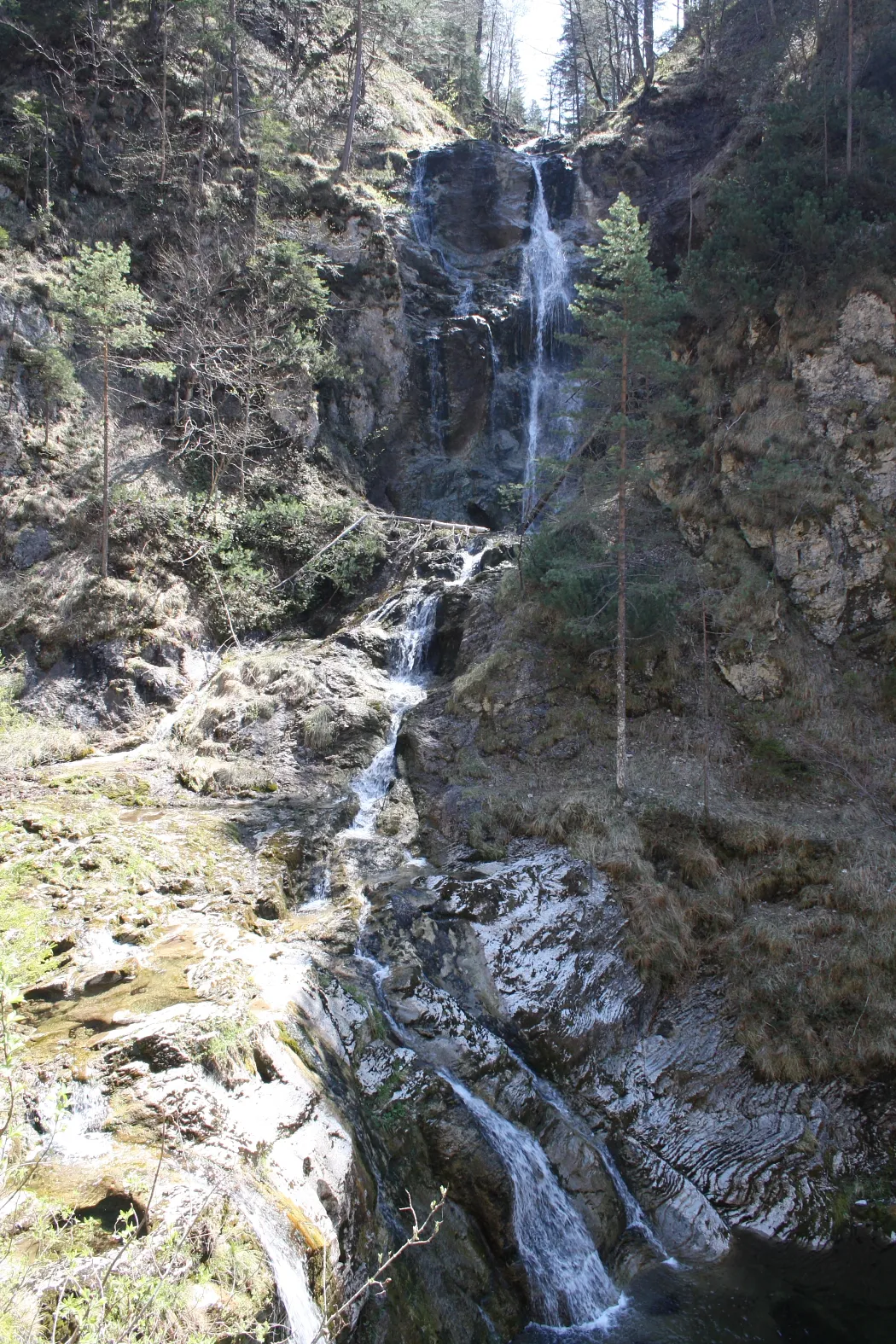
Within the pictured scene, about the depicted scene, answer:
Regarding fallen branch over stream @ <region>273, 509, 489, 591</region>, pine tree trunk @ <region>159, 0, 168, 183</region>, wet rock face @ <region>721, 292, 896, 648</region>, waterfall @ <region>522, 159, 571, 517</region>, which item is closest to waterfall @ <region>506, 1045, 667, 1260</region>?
wet rock face @ <region>721, 292, 896, 648</region>

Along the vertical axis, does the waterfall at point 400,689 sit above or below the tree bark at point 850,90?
below

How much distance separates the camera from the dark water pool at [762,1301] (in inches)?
258

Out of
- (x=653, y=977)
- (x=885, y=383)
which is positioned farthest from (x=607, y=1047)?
(x=885, y=383)

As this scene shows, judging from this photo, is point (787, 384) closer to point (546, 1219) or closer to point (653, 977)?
point (653, 977)

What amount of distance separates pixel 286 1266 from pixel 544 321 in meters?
28.0

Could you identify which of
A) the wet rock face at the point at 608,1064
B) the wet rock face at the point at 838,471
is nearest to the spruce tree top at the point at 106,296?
the wet rock face at the point at 838,471

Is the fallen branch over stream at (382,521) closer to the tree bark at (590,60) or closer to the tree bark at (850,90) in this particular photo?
the tree bark at (850,90)

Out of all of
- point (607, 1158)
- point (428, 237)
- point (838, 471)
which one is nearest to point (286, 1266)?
point (607, 1158)

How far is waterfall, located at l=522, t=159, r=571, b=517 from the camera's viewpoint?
2558 centimetres

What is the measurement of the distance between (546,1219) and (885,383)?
53.2ft

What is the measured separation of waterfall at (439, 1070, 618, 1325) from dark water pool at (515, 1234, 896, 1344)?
17 cm

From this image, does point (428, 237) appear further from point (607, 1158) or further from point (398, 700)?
point (607, 1158)

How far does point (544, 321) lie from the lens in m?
26.6

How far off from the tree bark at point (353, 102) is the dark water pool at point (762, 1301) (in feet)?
105
